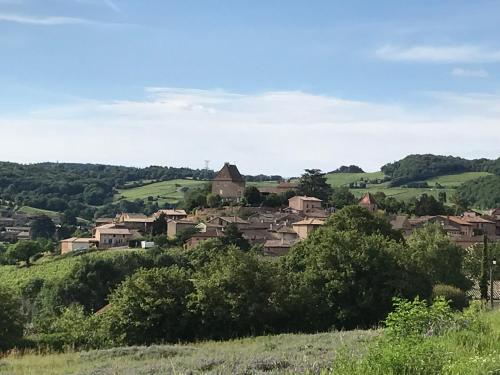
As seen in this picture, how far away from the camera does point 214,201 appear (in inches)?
3676

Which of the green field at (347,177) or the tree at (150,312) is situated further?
the green field at (347,177)

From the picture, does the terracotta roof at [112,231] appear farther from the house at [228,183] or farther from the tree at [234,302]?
the tree at [234,302]

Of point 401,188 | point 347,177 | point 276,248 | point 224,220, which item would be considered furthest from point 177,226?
point 347,177

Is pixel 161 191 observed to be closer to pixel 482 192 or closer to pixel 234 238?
pixel 482 192

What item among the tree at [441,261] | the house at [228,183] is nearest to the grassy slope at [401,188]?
the house at [228,183]

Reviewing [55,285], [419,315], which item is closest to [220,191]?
[55,285]

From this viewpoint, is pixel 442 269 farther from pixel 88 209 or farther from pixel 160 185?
pixel 160 185

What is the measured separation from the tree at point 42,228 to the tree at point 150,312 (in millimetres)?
101949

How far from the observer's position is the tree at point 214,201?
9294cm

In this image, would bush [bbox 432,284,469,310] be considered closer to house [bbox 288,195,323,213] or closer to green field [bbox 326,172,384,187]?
house [bbox 288,195,323,213]

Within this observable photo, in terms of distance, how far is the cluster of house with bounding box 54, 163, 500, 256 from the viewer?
250 ft

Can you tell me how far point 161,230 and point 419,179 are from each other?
103 metres

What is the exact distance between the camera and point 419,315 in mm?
9547

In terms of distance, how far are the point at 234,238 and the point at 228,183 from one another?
33875mm
